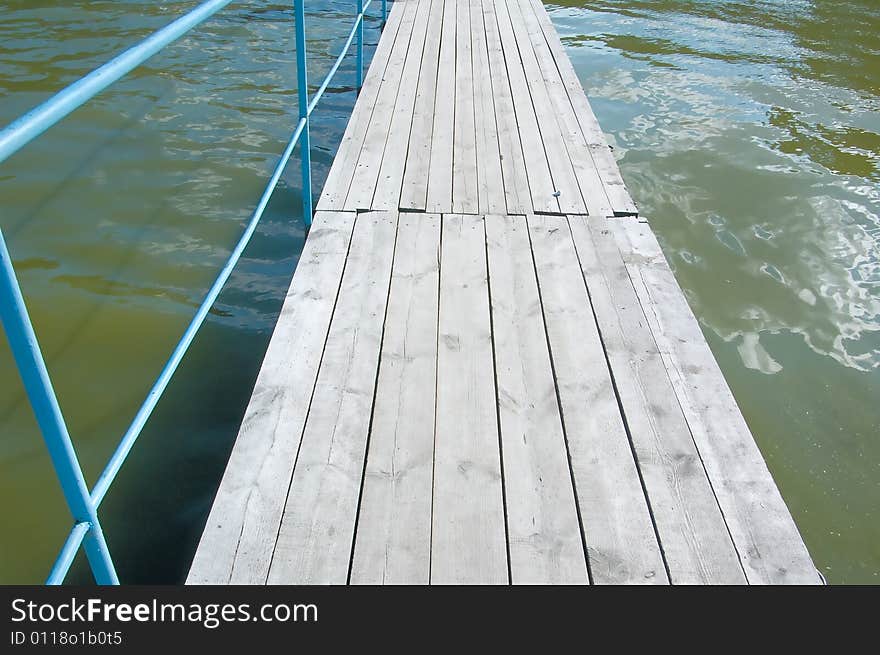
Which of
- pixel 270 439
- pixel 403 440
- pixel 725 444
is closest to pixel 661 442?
pixel 725 444

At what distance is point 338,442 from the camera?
1762mm

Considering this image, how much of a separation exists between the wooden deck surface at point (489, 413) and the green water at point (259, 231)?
2.22 ft

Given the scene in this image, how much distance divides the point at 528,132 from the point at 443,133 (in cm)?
43

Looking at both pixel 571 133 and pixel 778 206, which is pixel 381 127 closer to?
pixel 571 133

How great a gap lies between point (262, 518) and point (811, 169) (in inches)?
163

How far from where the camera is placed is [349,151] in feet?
10.8

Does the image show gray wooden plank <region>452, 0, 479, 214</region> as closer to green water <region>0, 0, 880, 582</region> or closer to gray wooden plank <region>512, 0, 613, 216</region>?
gray wooden plank <region>512, 0, 613, 216</region>

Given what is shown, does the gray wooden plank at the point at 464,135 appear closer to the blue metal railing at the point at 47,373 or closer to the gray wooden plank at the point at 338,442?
the gray wooden plank at the point at 338,442

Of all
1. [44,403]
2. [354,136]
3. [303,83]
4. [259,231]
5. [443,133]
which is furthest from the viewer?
[259,231]

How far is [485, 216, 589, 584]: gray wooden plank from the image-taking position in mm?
1522

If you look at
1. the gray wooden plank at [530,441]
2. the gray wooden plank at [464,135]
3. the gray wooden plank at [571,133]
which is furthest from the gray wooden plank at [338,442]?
the gray wooden plank at [571,133]

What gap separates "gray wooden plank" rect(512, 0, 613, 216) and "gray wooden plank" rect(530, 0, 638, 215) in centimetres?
2

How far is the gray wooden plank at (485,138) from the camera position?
9.70 feet
